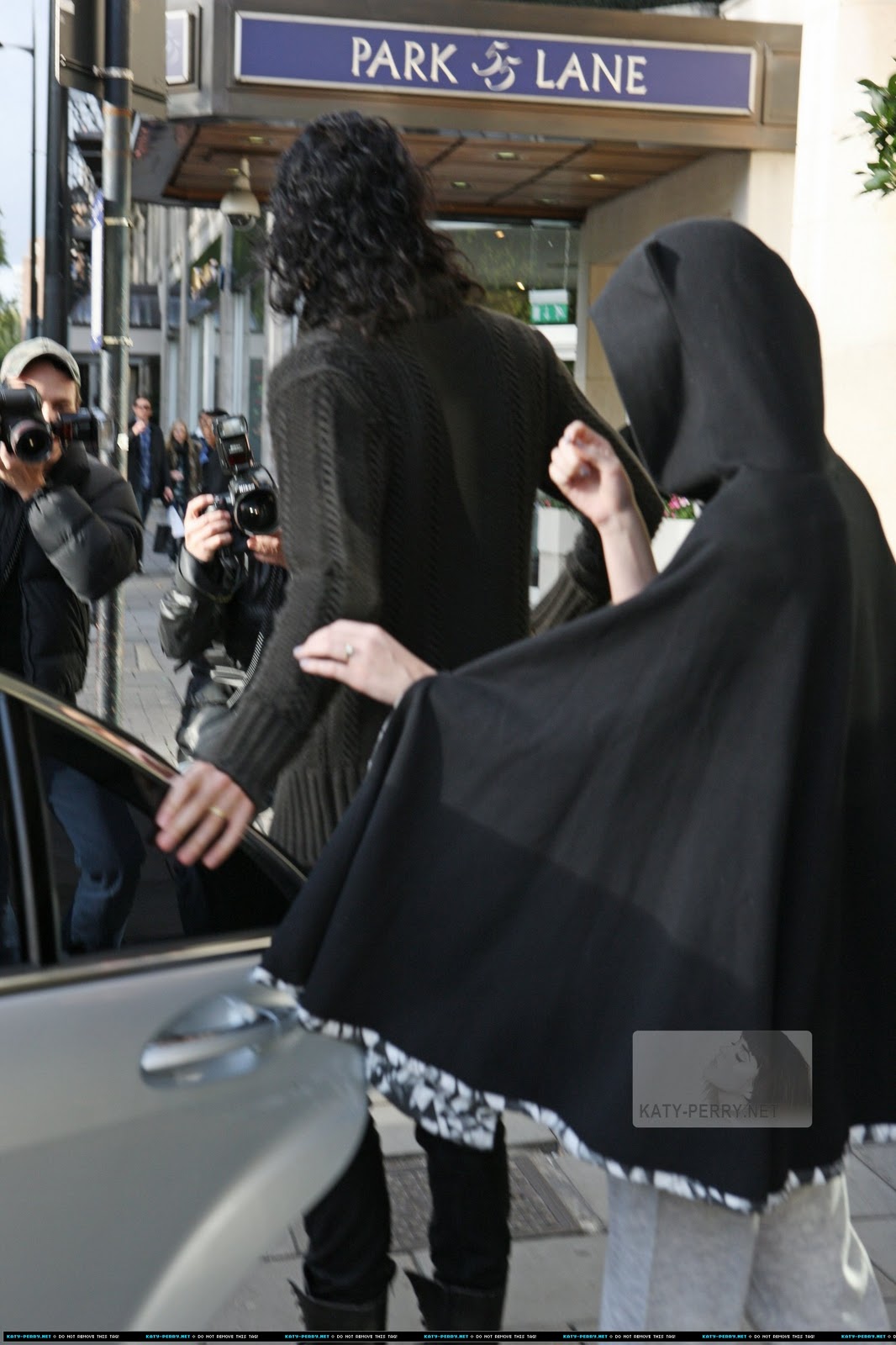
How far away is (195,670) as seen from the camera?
5242 mm

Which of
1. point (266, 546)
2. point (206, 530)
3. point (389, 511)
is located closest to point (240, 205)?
point (266, 546)

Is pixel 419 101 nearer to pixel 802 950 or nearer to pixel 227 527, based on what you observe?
pixel 227 527

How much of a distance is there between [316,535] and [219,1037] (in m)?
0.68

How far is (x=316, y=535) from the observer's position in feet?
7.29

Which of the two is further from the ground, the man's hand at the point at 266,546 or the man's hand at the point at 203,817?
the man's hand at the point at 266,546

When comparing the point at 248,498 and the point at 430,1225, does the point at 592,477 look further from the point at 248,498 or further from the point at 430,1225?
the point at 248,498

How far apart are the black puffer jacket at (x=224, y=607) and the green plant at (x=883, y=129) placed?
137 inches

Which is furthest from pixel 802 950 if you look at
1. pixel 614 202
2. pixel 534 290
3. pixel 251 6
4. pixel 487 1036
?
pixel 534 290

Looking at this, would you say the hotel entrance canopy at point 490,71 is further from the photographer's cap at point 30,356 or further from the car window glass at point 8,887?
the car window glass at point 8,887

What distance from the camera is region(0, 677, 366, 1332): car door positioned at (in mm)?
1807

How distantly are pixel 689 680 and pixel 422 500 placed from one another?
2.39ft

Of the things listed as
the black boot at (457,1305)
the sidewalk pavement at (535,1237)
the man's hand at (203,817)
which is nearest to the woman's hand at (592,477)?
the man's hand at (203,817)

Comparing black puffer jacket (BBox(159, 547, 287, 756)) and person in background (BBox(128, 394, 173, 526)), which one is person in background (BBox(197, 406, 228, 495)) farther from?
person in background (BBox(128, 394, 173, 526))

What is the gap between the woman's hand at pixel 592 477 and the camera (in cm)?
211
